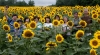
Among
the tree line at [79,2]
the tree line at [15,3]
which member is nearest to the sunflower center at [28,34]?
the tree line at [79,2]

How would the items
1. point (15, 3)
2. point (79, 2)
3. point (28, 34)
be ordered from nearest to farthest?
point (28, 34)
point (79, 2)
point (15, 3)

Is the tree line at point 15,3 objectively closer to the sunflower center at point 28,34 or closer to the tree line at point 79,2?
the tree line at point 79,2

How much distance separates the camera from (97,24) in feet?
18.8

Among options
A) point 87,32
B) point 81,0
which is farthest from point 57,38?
point 81,0

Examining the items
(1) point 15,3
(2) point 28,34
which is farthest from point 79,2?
(2) point 28,34

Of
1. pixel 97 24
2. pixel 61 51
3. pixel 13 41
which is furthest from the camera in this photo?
pixel 97 24

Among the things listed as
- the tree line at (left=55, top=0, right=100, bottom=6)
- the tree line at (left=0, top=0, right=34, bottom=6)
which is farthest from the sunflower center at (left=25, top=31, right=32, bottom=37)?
the tree line at (left=0, top=0, right=34, bottom=6)

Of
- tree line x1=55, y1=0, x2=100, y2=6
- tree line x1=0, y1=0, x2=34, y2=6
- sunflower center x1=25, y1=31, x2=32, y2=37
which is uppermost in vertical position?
sunflower center x1=25, y1=31, x2=32, y2=37

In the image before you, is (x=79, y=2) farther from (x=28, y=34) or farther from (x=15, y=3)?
(x=28, y=34)

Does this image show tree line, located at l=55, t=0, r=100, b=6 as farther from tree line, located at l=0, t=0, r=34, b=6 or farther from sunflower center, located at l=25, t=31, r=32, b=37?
sunflower center, located at l=25, t=31, r=32, b=37

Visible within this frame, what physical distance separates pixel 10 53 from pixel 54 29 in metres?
0.98

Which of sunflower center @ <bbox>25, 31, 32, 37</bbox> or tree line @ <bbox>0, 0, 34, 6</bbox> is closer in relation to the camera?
sunflower center @ <bbox>25, 31, 32, 37</bbox>

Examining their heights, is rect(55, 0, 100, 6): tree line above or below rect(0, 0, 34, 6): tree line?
above

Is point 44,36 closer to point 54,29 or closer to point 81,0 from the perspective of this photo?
point 54,29
